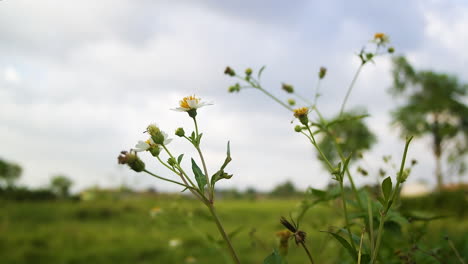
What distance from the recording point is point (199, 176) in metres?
0.53

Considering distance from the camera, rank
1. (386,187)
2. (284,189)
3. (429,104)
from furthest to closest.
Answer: (284,189)
(429,104)
(386,187)

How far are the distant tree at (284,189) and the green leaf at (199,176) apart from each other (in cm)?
2673

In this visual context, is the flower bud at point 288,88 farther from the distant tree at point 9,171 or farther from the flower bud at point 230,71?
the distant tree at point 9,171

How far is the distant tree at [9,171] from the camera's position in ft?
59.5

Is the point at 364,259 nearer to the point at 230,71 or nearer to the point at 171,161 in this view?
the point at 171,161

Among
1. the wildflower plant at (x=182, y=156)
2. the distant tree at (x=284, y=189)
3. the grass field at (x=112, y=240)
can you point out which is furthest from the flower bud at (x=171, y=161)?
the distant tree at (x=284, y=189)

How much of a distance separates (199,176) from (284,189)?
27.5 metres

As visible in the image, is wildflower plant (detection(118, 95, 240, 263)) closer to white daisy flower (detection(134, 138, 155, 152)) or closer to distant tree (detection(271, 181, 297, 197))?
white daisy flower (detection(134, 138, 155, 152))

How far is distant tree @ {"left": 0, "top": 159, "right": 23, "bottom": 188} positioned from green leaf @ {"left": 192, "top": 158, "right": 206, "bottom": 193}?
19.9 metres

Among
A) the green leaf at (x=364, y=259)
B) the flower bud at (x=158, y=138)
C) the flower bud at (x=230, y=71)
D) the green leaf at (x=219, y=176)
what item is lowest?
the green leaf at (x=364, y=259)

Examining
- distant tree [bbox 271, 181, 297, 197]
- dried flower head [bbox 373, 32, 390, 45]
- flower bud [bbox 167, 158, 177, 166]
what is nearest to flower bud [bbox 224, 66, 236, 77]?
dried flower head [bbox 373, 32, 390, 45]

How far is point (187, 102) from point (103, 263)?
14.0ft

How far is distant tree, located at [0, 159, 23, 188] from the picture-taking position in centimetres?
1813

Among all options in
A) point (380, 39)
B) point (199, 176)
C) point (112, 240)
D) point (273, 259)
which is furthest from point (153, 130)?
point (112, 240)
